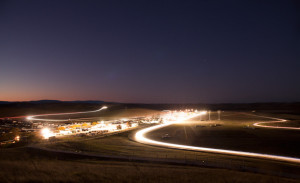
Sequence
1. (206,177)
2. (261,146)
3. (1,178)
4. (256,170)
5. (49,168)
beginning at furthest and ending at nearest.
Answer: (261,146) < (256,170) < (49,168) < (206,177) < (1,178)

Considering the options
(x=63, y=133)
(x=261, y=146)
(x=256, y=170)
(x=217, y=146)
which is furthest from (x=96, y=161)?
(x=63, y=133)

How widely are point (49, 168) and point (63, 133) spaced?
101 feet

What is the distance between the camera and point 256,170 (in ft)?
57.2

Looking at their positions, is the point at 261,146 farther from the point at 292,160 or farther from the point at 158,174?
the point at 158,174

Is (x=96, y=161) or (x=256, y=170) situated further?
(x=96, y=161)

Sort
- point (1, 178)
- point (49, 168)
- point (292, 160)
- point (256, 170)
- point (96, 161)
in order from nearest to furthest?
point (1, 178)
point (49, 168)
point (256, 170)
point (96, 161)
point (292, 160)

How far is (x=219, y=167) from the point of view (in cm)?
1842

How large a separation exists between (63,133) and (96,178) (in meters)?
34.2

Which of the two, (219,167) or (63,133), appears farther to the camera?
(63,133)

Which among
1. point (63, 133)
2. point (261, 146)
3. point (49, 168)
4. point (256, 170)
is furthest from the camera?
point (63, 133)

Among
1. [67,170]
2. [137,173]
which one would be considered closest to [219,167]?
[137,173]

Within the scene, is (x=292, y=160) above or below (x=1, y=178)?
below

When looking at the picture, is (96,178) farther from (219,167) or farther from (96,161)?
(219,167)

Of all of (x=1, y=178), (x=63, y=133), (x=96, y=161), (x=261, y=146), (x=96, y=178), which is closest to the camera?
(x=1, y=178)
